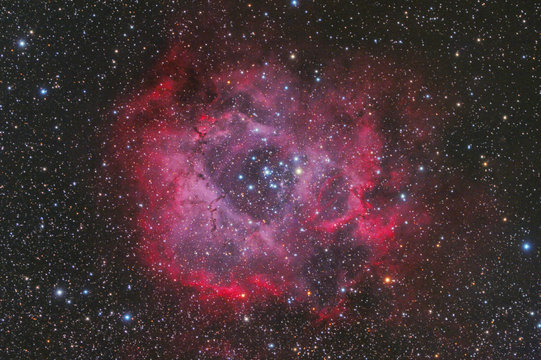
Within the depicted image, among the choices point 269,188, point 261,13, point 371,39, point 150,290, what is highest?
point 261,13

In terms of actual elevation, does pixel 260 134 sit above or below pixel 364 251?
above

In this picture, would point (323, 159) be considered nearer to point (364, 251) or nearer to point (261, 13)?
point (364, 251)

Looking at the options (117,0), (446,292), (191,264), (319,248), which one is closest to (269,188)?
(319,248)

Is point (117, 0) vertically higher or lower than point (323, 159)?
higher

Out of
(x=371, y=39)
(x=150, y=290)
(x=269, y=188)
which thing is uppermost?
(x=371, y=39)

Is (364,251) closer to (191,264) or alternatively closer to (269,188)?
(269,188)

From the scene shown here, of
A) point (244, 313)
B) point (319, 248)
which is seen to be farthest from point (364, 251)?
point (244, 313)
